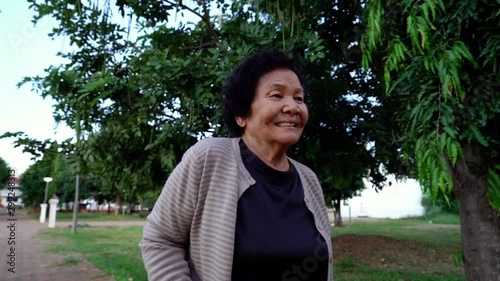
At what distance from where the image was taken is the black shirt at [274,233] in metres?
1.34

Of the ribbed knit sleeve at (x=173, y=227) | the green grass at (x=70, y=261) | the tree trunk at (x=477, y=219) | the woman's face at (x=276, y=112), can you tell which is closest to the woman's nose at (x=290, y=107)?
the woman's face at (x=276, y=112)

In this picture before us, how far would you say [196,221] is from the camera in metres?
1.36

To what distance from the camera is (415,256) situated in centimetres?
896

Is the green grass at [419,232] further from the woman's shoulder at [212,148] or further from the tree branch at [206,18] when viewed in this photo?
the woman's shoulder at [212,148]

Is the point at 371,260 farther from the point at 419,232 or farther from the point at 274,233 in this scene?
the point at 419,232

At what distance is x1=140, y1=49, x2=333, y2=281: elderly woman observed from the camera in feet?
4.36

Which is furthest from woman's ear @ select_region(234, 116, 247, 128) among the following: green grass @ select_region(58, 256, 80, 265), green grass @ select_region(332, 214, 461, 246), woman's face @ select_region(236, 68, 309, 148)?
green grass @ select_region(332, 214, 461, 246)

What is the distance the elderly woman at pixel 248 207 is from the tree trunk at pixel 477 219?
227cm

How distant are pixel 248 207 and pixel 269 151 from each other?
251 millimetres

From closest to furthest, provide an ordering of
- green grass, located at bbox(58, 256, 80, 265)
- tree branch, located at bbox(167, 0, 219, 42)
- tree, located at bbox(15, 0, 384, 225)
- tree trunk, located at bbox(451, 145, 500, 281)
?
1. tree trunk, located at bbox(451, 145, 500, 281)
2. tree, located at bbox(15, 0, 384, 225)
3. tree branch, located at bbox(167, 0, 219, 42)
4. green grass, located at bbox(58, 256, 80, 265)

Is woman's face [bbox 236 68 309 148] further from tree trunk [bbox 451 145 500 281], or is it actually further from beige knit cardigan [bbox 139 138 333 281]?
tree trunk [bbox 451 145 500 281]

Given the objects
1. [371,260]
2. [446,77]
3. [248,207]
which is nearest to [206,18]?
[446,77]

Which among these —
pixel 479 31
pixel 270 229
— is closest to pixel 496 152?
pixel 479 31

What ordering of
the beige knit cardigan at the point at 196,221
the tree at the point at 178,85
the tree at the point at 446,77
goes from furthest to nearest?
1. the tree at the point at 178,85
2. the tree at the point at 446,77
3. the beige knit cardigan at the point at 196,221
